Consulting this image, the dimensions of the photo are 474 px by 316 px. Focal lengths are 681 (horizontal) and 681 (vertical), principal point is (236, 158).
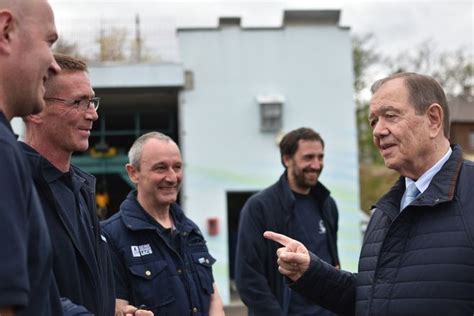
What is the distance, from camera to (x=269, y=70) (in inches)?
550

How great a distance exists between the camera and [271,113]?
45.3 feet

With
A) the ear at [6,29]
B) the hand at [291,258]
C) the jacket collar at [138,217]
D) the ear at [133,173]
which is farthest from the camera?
the ear at [133,173]

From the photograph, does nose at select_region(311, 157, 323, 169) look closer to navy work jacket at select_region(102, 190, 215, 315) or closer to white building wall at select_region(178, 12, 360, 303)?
navy work jacket at select_region(102, 190, 215, 315)

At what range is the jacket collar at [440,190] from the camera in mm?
2887

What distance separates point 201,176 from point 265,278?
884 cm

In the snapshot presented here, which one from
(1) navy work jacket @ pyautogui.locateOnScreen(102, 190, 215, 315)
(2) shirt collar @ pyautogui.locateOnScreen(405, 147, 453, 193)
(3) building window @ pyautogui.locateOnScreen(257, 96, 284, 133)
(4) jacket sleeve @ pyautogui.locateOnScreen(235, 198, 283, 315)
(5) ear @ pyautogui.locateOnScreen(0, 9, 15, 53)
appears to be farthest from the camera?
(3) building window @ pyautogui.locateOnScreen(257, 96, 284, 133)

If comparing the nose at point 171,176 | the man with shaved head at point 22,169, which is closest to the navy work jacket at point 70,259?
the man with shaved head at point 22,169

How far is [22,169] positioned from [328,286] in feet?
6.62

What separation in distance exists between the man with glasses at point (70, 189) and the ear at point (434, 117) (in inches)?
62.5

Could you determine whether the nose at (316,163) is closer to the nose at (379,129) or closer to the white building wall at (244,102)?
the nose at (379,129)

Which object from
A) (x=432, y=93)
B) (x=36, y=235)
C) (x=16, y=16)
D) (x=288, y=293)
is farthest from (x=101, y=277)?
(x=288, y=293)

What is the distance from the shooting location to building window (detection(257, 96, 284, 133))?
13.7 meters

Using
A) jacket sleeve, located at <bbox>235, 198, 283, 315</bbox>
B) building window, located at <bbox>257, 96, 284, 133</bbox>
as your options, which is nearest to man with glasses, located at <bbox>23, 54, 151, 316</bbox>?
jacket sleeve, located at <bbox>235, 198, 283, 315</bbox>

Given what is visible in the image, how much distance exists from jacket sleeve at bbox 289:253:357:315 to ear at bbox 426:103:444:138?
0.83 m
